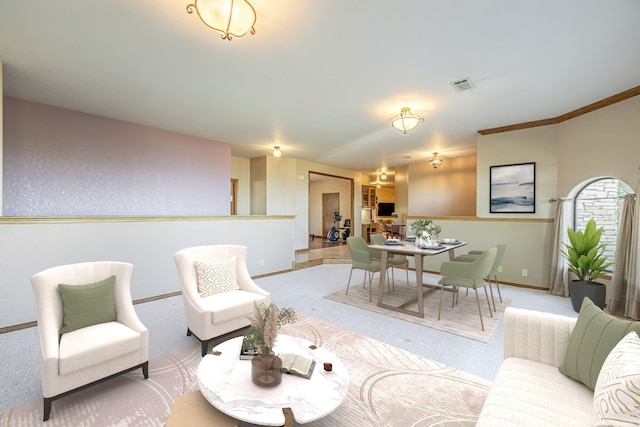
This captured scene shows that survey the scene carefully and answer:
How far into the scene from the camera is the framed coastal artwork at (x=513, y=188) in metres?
5.07

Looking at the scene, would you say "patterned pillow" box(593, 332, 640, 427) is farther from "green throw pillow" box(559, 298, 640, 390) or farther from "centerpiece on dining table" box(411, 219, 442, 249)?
"centerpiece on dining table" box(411, 219, 442, 249)

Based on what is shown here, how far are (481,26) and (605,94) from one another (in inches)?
108

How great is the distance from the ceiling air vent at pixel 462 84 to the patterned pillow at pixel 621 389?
2.96m

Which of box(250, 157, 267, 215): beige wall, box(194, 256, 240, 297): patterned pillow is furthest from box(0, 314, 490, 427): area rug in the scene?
box(250, 157, 267, 215): beige wall

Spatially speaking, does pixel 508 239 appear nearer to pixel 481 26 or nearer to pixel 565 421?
pixel 481 26

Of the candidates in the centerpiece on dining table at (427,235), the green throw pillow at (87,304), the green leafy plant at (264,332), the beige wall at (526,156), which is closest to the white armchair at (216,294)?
the green throw pillow at (87,304)

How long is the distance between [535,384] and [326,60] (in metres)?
3.02

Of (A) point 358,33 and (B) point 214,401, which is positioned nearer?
(B) point 214,401

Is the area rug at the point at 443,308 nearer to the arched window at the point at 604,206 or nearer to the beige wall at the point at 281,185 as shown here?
the arched window at the point at 604,206

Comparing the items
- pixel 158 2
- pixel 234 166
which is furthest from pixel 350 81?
pixel 234 166

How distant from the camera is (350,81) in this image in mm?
3373

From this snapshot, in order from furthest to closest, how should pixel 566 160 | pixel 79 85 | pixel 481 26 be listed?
1. pixel 566 160
2. pixel 79 85
3. pixel 481 26

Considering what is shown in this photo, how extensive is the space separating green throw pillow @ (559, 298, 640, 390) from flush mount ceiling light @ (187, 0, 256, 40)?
9.13 feet

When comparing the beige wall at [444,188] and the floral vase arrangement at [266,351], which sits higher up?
the beige wall at [444,188]
